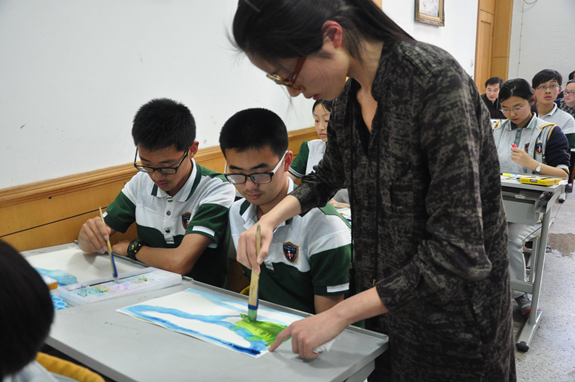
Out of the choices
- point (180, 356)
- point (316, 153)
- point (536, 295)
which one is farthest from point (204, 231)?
point (536, 295)

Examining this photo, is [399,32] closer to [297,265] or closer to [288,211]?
[288,211]

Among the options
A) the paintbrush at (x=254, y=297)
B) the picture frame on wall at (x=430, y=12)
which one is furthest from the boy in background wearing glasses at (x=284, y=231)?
the picture frame on wall at (x=430, y=12)

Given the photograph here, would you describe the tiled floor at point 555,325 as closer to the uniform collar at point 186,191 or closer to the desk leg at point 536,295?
the desk leg at point 536,295

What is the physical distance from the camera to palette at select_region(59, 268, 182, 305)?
3.86ft

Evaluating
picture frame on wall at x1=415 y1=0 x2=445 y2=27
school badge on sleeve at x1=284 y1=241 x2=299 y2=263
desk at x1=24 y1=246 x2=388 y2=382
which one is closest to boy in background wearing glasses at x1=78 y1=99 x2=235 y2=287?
school badge on sleeve at x1=284 y1=241 x2=299 y2=263

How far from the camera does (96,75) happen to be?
1.85m

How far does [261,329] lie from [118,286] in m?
0.50

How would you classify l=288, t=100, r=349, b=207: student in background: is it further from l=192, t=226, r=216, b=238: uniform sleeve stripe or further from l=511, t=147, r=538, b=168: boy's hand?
l=192, t=226, r=216, b=238: uniform sleeve stripe

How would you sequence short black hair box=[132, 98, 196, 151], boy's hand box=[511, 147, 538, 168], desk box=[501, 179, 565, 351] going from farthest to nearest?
1. boy's hand box=[511, 147, 538, 168]
2. desk box=[501, 179, 565, 351]
3. short black hair box=[132, 98, 196, 151]

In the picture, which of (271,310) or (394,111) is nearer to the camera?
(394,111)

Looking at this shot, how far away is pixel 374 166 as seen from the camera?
2.63 feet

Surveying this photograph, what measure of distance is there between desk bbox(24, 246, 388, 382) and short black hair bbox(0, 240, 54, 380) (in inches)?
9.2

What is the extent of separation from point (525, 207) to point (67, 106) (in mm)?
2261

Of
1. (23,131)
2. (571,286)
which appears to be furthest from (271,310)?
(571,286)
